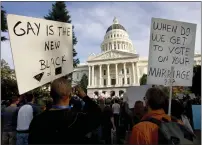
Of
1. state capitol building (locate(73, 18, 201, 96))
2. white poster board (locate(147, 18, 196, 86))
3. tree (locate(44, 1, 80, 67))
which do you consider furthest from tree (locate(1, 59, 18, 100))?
state capitol building (locate(73, 18, 201, 96))

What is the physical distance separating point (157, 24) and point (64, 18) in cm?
3210

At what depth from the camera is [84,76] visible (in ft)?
270

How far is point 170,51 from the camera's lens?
4480 millimetres

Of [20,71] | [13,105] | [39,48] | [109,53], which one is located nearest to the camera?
[20,71]

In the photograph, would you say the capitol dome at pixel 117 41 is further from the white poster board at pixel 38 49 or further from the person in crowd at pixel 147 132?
the person in crowd at pixel 147 132

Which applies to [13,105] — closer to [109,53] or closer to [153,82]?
[153,82]

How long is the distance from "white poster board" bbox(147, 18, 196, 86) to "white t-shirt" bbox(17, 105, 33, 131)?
7.18ft

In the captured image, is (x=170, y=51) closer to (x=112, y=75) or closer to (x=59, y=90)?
A: (x=59, y=90)

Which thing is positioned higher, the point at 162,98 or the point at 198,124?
the point at 162,98

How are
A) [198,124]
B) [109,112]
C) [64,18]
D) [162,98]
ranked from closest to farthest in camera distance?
1. [162,98]
2. [198,124]
3. [109,112]
4. [64,18]

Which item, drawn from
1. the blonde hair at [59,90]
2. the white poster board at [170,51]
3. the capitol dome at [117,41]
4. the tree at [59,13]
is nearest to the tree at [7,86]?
the tree at [59,13]

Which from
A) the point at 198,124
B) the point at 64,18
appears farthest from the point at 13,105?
the point at 64,18

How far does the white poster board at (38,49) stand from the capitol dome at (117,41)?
83422 millimetres

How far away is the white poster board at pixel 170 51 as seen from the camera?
Result: 436 cm
